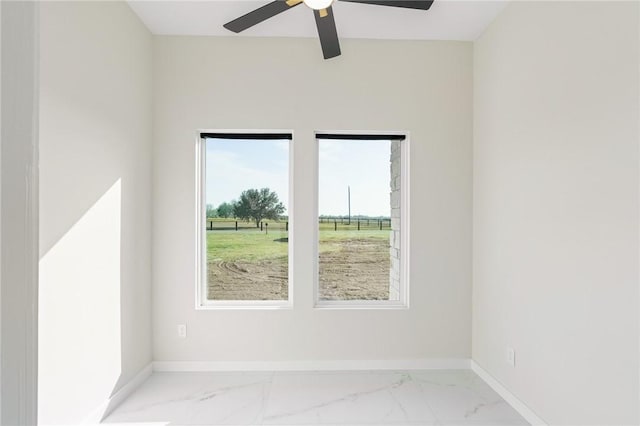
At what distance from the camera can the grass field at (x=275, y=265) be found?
3.03 metres

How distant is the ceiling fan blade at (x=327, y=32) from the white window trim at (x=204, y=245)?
26.3 inches

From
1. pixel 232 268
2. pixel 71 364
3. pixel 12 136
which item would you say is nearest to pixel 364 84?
pixel 232 268

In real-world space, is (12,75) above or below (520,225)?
above

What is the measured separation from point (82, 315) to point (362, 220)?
2.09 metres

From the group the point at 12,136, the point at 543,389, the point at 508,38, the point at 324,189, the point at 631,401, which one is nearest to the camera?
the point at 12,136

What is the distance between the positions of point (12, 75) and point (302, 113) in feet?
8.80

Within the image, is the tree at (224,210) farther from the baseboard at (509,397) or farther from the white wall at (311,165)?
the baseboard at (509,397)

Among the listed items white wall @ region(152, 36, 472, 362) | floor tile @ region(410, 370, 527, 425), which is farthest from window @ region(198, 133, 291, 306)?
floor tile @ region(410, 370, 527, 425)

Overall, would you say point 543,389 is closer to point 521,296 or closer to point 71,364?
point 521,296

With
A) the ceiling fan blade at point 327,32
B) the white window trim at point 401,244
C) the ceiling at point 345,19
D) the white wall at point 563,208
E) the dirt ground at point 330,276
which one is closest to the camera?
the white wall at point 563,208

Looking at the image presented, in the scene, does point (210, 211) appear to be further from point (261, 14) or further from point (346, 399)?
point (346, 399)

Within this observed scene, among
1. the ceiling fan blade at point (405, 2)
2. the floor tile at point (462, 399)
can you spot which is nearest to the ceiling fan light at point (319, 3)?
the ceiling fan blade at point (405, 2)

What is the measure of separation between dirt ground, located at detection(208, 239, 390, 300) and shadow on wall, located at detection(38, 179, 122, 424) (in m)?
0.88

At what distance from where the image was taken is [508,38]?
94.8 inches
